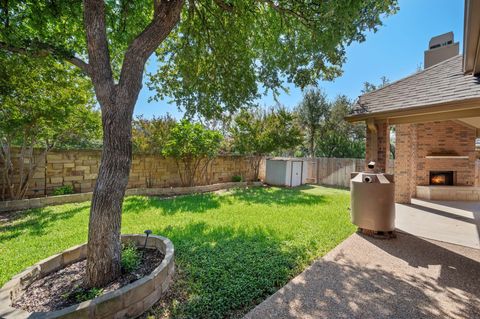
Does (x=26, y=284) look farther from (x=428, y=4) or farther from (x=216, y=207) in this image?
(x=428, y=4)

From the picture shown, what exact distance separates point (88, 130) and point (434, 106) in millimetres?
9124

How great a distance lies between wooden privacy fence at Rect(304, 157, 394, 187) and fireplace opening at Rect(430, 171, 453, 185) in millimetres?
3402

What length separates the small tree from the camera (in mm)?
9164

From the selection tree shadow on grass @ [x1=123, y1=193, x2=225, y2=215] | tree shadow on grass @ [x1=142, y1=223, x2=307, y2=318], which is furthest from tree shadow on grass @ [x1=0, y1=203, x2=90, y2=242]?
tree shadow on grass @ [x1=142, y1=223, x2=307, y2=318]

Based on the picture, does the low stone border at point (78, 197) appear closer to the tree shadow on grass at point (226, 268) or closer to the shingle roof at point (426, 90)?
the tree shadow on grass at point (226, 268)

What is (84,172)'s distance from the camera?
7.76 meters

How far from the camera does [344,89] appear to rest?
1609cm

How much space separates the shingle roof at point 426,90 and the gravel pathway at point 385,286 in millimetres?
2764

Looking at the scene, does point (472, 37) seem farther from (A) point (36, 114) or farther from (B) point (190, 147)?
(A) point (36, 114)

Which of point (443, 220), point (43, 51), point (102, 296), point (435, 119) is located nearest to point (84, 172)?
point (43, 51)

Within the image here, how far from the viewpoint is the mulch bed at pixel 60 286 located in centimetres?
213

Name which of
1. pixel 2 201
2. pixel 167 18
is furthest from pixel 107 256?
pixel 2 201

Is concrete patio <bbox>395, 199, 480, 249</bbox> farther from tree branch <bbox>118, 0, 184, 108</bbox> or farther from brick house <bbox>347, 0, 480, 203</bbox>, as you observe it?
A: tree branch <bbox>118, 0, 184, 108</bbox>

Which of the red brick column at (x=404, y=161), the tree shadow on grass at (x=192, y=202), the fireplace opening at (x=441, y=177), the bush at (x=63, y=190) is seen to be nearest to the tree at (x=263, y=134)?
the tree shadow on grass at (x=192, y=202)
